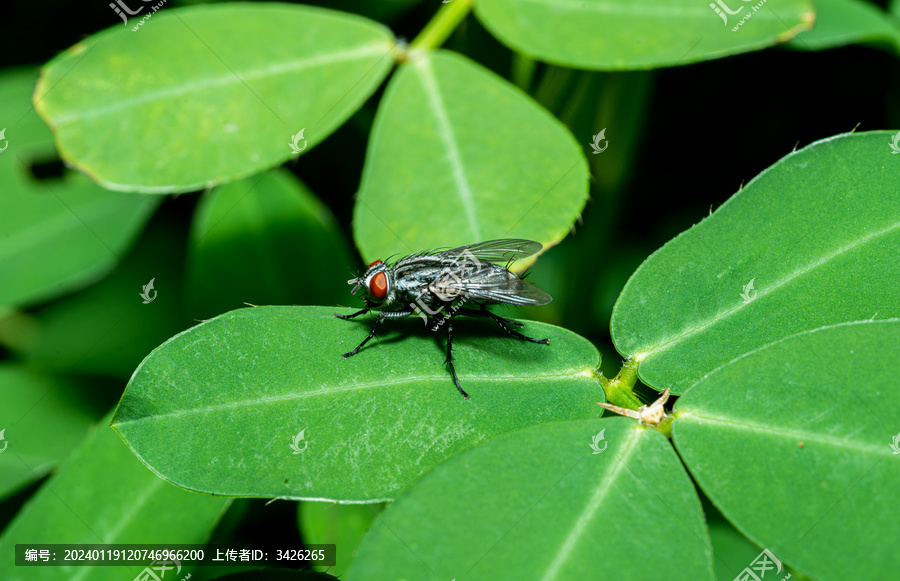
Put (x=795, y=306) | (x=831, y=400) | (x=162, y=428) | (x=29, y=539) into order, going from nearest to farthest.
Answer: (x=831, y=400) → (x=162, y=428) → (x=795, y=306) → (x=29, y=539)

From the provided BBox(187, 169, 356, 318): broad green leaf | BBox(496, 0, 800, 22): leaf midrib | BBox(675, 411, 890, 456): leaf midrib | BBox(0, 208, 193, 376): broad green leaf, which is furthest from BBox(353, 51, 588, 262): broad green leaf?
BBox(0, 208, 193, 376): broad green leaf

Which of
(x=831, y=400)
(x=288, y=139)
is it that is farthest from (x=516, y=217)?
(x=831, y=400)

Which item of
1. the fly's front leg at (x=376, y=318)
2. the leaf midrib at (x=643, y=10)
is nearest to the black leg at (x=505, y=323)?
the fly's front leg at (x=376, y=318)

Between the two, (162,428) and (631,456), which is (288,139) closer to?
(162,428)

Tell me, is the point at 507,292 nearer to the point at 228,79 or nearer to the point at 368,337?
the point at 368,337

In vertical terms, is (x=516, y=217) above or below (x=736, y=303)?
below

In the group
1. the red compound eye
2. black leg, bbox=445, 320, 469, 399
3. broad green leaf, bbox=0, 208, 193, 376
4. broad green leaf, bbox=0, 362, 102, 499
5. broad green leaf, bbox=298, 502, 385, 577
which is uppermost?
black leg, bbox=445, 320, 469, 399

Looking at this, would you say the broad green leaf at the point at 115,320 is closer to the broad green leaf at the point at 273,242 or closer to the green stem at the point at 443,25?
the broad green leaf at the point at 273,242

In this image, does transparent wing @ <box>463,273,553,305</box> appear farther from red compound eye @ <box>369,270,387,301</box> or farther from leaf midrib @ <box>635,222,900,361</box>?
leaf midrib @ <box>635,222,900,361</box>
